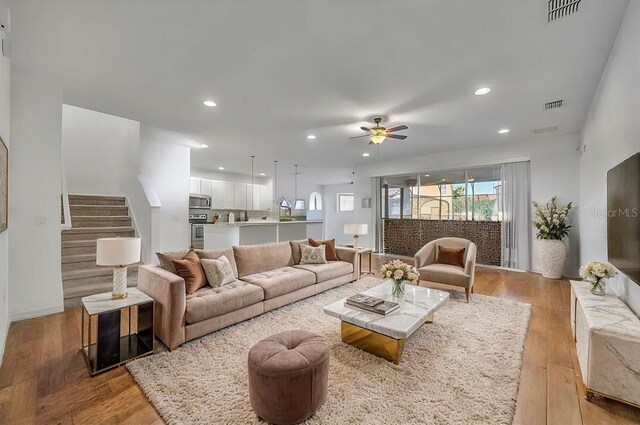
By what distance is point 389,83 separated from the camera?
3156 mm

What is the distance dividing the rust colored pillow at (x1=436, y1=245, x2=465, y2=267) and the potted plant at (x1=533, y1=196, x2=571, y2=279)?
2.04m

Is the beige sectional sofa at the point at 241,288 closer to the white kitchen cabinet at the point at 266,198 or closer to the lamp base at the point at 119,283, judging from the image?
the lamp base at the point at 119,283

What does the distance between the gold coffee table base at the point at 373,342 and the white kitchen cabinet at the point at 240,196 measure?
320 inches

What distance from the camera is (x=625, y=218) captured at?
6.83 feet

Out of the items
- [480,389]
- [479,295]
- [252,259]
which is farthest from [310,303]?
[479,295]

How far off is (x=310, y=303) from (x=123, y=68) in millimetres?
3467

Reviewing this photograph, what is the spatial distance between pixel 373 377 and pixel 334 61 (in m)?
2.88

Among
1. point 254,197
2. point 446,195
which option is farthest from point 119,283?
point 254,197

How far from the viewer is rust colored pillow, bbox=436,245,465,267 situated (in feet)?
14.1

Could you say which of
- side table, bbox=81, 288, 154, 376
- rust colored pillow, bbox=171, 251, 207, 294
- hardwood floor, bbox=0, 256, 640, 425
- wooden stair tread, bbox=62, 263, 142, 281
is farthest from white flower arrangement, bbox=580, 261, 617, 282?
wooden stair tread, bbox=62, 263, 142, 281

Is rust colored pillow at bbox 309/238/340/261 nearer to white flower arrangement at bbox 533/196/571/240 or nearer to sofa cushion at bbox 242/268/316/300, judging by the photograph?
sofa cushion at bbox 242/268/316/300

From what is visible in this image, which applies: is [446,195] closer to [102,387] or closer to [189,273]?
[189,273]

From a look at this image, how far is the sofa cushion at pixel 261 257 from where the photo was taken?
3.66m

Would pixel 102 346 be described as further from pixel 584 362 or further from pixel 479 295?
pixel 479 295
